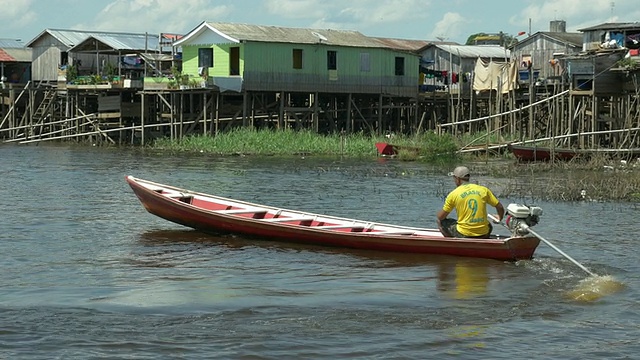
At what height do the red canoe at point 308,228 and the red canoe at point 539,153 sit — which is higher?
the red canoe at point 539,153

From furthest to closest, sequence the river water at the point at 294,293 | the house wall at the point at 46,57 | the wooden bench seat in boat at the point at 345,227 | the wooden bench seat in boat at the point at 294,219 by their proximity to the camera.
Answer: the house wall at the point at 46,57 < the wooden bench seat in boat at the point at 294,219 < the wooden bench seat in boat at the point at 345,227 < the river water at the point at 294,293

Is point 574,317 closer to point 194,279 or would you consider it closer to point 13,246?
point 194,279

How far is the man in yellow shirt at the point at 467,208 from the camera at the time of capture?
14.4 meters

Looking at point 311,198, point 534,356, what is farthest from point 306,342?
point 311,198

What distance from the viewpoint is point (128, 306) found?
483 inches

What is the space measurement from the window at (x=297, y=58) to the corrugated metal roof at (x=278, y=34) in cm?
44

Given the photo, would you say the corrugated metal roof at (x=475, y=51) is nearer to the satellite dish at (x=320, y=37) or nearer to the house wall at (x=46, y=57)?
the satellite dish at (x=320, y=37)

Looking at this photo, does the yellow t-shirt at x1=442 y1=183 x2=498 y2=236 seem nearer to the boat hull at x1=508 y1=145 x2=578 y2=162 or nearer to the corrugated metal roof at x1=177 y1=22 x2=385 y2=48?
the boat hull at x1=508 y1=145 x2=578 y2=162

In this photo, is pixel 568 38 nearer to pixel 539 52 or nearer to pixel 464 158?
pixel 539 52

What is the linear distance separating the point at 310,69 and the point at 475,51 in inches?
569

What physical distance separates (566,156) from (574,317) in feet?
62.2

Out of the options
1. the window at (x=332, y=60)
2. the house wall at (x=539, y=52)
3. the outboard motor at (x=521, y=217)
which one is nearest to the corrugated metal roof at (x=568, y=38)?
the house wall at (x=539, y=52)

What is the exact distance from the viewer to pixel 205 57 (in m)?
42.6

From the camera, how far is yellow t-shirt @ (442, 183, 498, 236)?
14.4m
